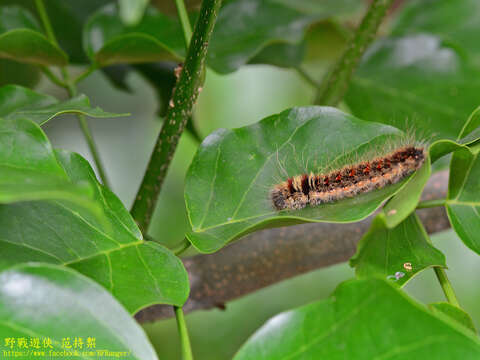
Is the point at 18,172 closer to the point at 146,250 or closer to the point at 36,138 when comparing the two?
the point at 36,138

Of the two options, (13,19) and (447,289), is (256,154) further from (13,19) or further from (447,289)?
(13,19)

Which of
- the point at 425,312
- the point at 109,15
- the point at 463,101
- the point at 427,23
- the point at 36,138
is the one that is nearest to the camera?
the point at 425,312

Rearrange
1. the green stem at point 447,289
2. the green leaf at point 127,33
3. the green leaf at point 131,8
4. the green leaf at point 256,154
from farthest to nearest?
1. the green leaf at point 127,33
2. the green leaf at point 256,154
3. the green stem at point 447,289
4. the green leaf at point 131,8

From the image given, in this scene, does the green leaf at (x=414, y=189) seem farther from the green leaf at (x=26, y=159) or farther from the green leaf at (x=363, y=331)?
the green leaf at (x=26, y=159)

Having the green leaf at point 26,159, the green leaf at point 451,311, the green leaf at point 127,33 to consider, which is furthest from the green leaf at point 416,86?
the green leaf at point 26,159

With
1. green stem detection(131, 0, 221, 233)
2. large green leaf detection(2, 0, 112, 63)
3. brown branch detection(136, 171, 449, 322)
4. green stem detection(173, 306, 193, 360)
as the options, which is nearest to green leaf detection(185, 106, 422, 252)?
green stem detection(131, 0, 221, 233)

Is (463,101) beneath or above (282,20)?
beneath

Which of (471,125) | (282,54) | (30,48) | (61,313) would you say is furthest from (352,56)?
(61,313)

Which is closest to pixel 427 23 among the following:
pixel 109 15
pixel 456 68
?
pixel 456 68
